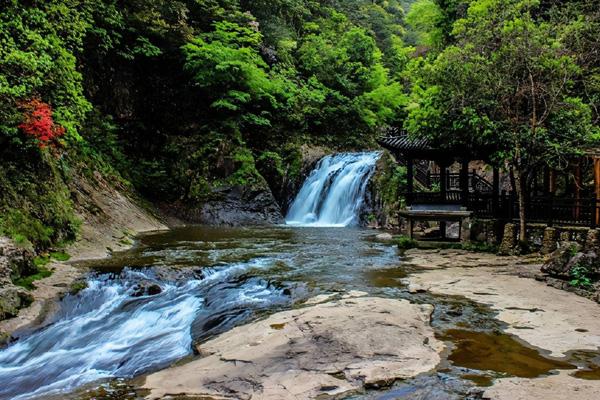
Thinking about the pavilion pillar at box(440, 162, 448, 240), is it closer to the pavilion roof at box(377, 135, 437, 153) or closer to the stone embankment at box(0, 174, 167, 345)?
the pavilion roof at box(377, 135, 437, 153)

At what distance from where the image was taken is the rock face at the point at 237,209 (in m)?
22.9

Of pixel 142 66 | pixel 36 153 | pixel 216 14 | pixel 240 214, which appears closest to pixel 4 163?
pixel 36 153

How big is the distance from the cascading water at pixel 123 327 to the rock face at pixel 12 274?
696mm

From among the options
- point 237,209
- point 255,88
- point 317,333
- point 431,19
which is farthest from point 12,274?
point 431,19

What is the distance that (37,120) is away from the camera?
11539mm

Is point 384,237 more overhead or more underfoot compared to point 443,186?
more underfoot

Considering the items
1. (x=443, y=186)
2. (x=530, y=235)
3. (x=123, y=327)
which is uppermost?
(x=443, y=186)

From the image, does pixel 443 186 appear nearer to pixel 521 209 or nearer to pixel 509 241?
pixel 509 241

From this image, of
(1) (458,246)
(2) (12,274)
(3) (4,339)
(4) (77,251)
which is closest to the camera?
(3) (4,339)

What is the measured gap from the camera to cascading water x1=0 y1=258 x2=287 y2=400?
6.04 metres

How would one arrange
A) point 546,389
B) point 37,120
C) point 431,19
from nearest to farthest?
point 546,389 < point 37,120 < point 431,19

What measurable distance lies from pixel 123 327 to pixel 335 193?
17500mm

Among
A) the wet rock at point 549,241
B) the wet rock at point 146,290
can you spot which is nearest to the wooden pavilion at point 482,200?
the wet rock at point 549,241

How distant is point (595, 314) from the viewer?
6.82m
